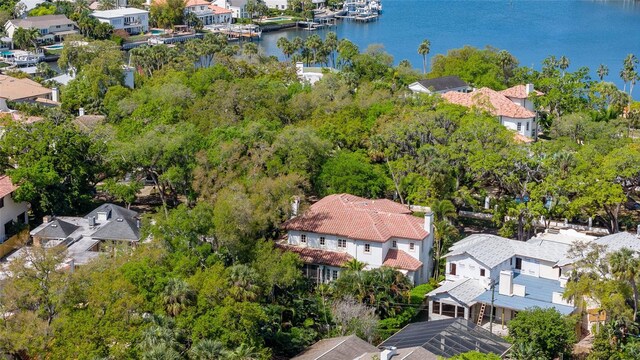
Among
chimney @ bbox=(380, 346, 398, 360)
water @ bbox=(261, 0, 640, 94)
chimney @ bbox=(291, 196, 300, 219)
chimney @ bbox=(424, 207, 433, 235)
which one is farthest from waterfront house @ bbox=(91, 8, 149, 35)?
chimney @ bbox=(380, 346, 398, 360)

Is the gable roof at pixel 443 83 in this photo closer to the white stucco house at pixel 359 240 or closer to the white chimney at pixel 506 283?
the white stucco house at pixel 359 240

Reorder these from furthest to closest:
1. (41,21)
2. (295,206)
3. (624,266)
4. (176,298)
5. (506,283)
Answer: (41,21), (295,206), (506,283), (624,266), (176,298)

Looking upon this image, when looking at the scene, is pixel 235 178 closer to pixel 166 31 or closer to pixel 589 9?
pixel 166 31

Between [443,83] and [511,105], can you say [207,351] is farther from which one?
[443,83]

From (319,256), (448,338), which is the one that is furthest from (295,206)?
(448,338)

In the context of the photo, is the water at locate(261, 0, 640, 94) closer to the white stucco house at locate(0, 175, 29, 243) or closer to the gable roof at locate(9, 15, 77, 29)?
the gable roof at locate(9, 15, 77, 29)
